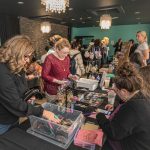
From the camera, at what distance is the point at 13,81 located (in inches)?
46.8

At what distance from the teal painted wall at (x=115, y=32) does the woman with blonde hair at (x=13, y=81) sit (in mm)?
10056

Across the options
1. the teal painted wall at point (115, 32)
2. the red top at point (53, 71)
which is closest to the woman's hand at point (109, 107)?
the red top at point (53, 71)

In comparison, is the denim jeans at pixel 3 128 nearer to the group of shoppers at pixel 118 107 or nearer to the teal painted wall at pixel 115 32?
the group of shoppers at pixel 118 107

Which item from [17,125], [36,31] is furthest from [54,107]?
[36,31]

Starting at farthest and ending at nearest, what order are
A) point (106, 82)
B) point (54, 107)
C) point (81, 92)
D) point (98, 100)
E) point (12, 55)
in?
point (106, 82), point (81, 92), point (98, 100), point (54, 107), point (12, 55)

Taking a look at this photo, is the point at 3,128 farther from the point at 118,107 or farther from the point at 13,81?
the point at 118,107

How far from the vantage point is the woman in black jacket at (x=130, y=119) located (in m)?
0.96

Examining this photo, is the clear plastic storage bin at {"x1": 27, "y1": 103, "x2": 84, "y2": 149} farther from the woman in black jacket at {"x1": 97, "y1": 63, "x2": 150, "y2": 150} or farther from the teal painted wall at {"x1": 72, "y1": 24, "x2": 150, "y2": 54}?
the teal painted wall at {"x1": 72, "y1": 24, "x2": 150, "y2": 54}

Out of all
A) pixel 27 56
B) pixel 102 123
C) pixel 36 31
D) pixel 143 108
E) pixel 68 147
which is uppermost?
pixel 36 31

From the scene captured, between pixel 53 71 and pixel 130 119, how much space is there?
1.42 meters

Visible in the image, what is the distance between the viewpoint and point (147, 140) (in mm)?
968

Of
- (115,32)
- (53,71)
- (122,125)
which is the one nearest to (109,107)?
(122,125)

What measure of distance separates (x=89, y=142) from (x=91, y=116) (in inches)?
15.9

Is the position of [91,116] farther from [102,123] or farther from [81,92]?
[81,92]
